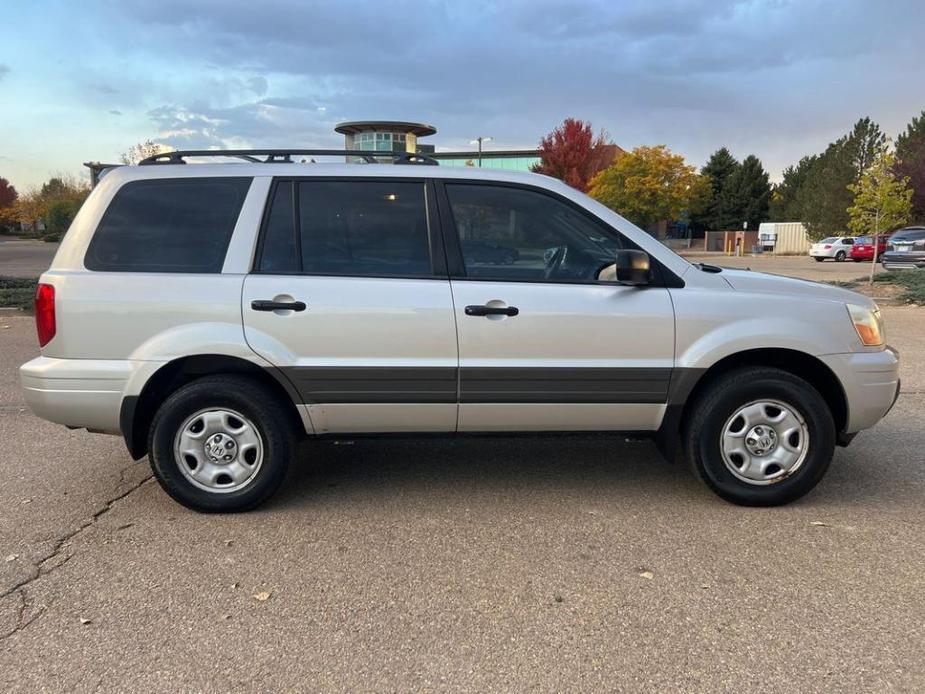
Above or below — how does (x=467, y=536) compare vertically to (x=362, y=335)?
below

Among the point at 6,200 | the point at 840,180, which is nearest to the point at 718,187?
the point at 840,180

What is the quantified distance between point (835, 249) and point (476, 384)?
3535 cm

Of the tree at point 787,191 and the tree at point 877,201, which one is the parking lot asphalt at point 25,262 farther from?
the tree at point 787,191

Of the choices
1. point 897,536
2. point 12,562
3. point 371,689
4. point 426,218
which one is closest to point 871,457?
point 897,536

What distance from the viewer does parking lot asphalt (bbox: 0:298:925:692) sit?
253 centimetres

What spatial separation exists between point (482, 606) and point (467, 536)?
674mm

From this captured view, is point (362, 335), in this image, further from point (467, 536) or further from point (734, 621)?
point (734, 621)

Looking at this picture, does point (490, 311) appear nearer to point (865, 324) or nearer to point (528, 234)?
point (528, 234)

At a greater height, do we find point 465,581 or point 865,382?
point 865,382

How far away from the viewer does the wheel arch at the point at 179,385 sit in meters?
3.73

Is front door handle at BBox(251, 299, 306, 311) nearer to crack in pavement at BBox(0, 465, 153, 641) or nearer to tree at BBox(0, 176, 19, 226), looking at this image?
crack in pavement at BBox(0, 465, 153, 641)

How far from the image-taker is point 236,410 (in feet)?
12.3

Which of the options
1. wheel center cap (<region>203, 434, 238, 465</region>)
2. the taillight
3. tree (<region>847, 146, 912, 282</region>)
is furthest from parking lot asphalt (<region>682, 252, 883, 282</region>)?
the taillight

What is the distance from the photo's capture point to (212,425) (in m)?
3.77
